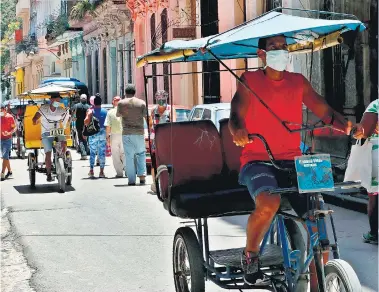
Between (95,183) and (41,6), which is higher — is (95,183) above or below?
below

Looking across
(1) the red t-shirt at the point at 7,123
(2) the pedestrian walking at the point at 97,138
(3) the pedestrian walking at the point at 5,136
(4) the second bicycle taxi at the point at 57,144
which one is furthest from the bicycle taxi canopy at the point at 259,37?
(1) the red t-shirt at the point at 7,123

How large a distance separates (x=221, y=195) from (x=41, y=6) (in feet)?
197

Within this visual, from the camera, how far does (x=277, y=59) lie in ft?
19.6

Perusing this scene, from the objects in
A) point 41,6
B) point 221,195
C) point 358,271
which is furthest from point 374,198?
point 41,6

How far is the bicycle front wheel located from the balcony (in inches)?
2782

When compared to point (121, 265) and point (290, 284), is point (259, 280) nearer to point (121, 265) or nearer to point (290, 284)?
point (290, 284)

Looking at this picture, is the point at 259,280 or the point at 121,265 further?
the point at 121,265

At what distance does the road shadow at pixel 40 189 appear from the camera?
614 inches

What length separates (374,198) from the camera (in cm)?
896

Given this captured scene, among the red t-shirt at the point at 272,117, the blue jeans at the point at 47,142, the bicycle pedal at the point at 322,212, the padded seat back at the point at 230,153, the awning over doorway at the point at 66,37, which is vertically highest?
the awning over doorway at the point at 66,37

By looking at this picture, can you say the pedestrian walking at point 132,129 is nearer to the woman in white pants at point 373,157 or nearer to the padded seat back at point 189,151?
the woman in white pants at point 373,157

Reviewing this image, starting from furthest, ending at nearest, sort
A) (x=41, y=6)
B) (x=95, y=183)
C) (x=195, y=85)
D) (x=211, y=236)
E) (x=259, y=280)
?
(x=41, y=6), (x=195, y=85), (x=95, y=183), (x=211, y=236), (x=259, y=280)

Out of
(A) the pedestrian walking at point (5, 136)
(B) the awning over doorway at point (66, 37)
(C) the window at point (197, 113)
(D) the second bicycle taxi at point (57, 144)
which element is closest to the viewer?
(D) the second bicycle taxi at point (57, 144)

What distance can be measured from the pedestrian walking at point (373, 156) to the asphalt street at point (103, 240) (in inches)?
5.9
